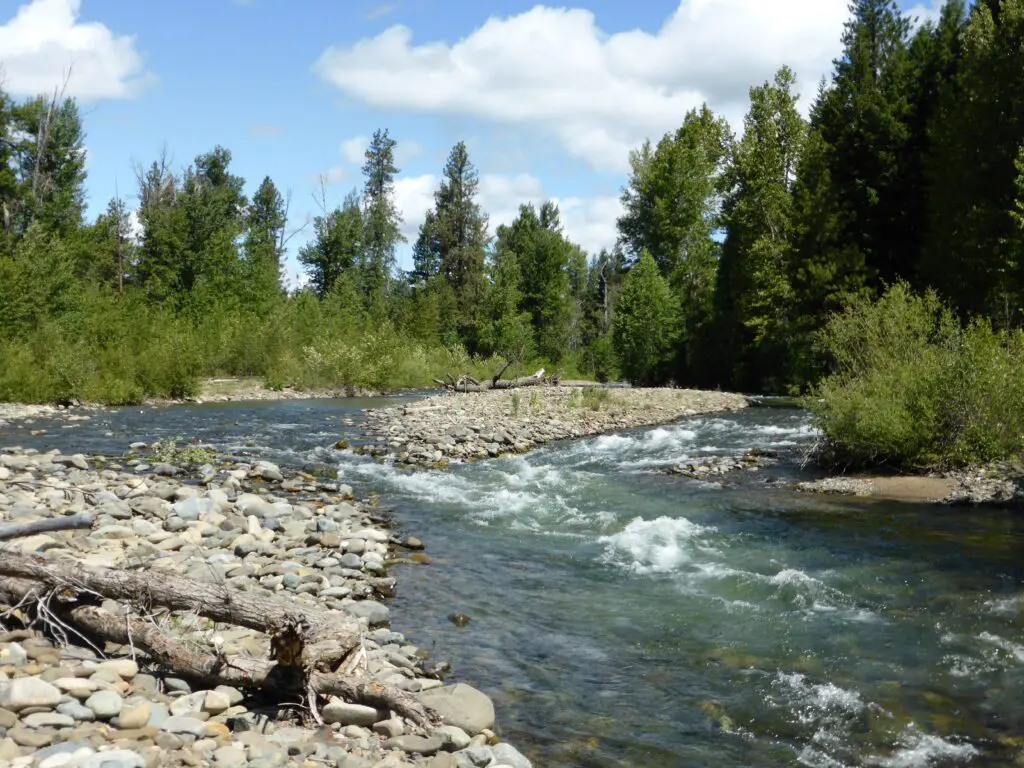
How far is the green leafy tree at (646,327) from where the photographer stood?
1797 inches

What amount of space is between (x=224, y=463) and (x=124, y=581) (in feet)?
32.9

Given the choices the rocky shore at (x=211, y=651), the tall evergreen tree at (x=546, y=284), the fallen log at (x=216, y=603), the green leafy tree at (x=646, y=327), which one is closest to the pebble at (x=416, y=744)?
the rocky shore at (x=211, y=651)

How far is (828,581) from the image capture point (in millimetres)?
9062

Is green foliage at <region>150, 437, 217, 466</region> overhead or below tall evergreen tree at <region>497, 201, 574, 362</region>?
below

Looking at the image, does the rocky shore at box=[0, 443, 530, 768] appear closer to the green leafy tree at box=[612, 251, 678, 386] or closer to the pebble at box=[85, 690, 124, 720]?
the pebble at box=[85, 690, 124, 720]

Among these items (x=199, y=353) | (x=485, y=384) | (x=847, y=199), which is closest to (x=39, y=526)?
(x=199, y=353)

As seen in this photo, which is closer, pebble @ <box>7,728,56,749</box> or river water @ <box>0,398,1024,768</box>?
pebble @ <box>7,728,56,749</box>

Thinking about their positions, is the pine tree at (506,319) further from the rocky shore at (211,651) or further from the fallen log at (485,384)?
the rocky shore at (211,651)

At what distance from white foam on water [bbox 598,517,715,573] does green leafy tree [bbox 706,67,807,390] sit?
94.5 feet

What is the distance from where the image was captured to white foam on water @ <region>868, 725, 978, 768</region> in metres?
5.14

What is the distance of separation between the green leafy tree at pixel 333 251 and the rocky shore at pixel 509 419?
32.2 meters

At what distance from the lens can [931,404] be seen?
1459 cm

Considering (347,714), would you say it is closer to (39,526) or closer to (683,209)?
(39,526)

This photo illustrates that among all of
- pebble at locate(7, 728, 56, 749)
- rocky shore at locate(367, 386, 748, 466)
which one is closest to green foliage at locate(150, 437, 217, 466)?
rocky shore at locate(367, 386, 748, 466)
